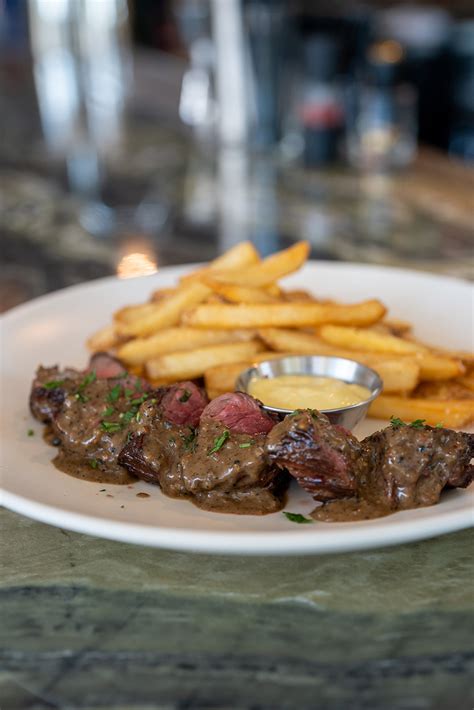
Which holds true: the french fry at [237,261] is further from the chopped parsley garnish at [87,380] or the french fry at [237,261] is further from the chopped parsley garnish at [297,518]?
Answer: the chopped parsley garnish at [297,518]

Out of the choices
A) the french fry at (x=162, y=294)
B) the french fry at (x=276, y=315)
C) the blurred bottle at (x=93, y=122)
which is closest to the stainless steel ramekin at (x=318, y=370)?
the french fry at (x=276, y=315)

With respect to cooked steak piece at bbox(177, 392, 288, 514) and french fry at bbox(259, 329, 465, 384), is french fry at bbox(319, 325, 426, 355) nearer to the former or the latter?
french fry at bbox(259, 329, 465, 384)

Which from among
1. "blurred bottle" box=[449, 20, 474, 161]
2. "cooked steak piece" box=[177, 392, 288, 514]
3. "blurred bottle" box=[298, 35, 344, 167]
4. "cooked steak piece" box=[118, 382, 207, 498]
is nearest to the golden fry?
"cooked steak piece" box=[118, 382, 207, 498]

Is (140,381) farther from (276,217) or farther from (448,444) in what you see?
(276,217)

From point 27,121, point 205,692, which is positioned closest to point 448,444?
point 205,692

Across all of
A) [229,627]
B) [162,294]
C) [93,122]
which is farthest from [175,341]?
[93,122]

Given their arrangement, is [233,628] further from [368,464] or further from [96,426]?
[96,426]
